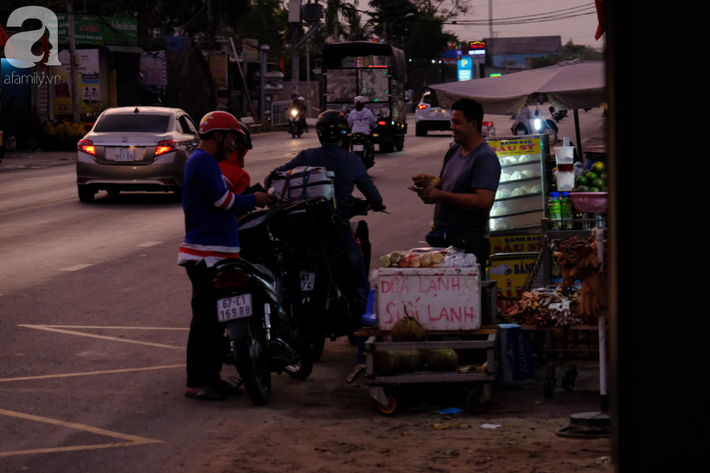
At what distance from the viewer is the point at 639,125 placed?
4.39 ft

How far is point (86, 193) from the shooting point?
16766 mm

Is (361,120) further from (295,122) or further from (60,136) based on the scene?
(295,122)

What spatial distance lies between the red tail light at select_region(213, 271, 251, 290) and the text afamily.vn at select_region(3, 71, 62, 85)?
103 ft

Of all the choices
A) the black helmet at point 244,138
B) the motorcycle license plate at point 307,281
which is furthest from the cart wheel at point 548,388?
the black helmet at point 244,138

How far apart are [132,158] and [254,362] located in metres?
11.3

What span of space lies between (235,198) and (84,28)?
3352cm

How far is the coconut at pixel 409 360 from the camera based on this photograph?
564 cm

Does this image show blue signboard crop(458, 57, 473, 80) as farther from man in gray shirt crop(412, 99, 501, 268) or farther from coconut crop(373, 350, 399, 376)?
coconut crop(373, 350, 399, 376)

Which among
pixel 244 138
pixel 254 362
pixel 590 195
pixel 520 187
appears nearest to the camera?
pixel 254 362

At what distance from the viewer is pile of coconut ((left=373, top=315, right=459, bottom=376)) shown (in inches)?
220

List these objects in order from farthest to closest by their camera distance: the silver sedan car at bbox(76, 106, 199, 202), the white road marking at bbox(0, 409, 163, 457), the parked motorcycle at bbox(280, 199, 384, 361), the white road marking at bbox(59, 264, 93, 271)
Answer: the silver sedan car at bbox(76, 106, 199, 202) < the white road marking at bbox(59, 264, 93, 271) < the parked motorcycle at bbox(280, 199, 384, 361) < the white road marking at bbox(0, 409, 163, 457)

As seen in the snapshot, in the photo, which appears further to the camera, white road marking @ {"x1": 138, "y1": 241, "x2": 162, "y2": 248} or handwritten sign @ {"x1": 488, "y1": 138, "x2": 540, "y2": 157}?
white road marking @ {"x1": 138, "y1": 241, "x2": 162, "y2": 248}


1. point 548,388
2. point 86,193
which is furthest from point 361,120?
point 548,388

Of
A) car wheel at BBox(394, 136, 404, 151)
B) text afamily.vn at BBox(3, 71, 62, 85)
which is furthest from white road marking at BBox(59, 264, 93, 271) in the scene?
text afamily.vn at BBox(3, 71, 62, 85)
